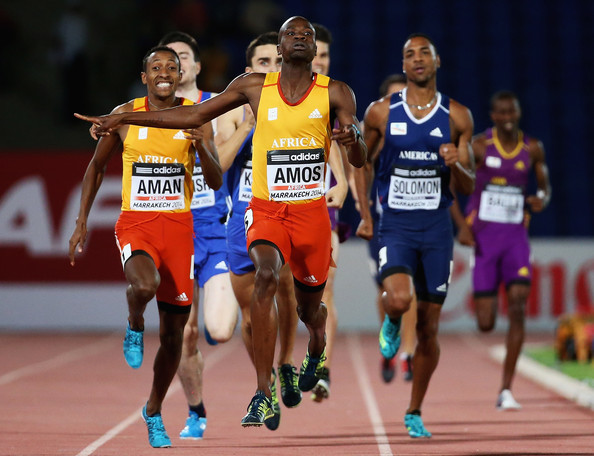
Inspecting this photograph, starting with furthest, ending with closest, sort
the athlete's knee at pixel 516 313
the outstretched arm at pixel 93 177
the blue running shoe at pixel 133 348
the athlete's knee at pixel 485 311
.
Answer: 1. the athlete's knee at pixel 485 311
2. the athlete's knee at pixel 516 313
3. the outstretched arm at pixel 93 177
4. the blue running shoe at pixel 133 348

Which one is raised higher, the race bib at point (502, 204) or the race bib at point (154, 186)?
the race bib at point (154, 186)

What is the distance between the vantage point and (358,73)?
72.2 ft

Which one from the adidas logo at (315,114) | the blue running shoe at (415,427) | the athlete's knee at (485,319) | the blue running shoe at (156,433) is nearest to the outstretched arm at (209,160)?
the adidas logo at (315,114)

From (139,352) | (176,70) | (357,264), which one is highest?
(176,70)

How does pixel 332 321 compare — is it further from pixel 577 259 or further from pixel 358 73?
pixel 358 73

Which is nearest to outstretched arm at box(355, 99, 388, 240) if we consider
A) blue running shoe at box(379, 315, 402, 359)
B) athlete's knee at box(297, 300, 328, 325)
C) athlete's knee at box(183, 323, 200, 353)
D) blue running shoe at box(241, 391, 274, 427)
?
blue running shoe at box(379, 315, 402, 359)

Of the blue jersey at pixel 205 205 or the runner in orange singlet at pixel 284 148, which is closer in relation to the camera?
the runner in orange singlet at pixel 284 148

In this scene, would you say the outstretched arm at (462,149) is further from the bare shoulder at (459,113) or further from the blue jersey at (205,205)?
the blue jersey at (205,205)

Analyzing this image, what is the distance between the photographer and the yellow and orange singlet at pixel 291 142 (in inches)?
272

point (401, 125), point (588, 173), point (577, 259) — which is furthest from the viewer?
point (588, 173)

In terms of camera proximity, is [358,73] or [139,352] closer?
[139,352]

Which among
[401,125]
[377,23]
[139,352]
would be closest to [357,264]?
[377,23]

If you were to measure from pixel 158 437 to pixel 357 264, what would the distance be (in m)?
12.4

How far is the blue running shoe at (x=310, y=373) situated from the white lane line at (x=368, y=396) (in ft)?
2.04
